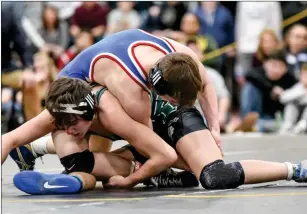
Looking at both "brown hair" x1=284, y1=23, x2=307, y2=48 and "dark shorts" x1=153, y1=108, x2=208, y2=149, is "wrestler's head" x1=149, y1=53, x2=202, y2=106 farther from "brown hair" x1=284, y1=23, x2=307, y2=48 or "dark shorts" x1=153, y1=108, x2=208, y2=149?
"brown hair" x1=284, y1=23, x2=307, y2=48

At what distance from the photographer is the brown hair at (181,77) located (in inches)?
153

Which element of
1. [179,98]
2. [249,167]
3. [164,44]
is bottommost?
[249,167]

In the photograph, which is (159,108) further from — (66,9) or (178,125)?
(66,9)

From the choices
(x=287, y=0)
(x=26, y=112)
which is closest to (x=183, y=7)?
(x=287, y=0)

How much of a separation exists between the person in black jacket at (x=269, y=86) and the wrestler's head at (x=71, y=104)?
489cm

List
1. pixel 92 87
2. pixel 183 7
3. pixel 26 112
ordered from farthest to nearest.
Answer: pixel 183 7 < pixel 26 112 < pixel 92 87

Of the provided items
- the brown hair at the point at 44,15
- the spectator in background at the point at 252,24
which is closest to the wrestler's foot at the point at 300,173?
the spectator in background at the point at 252,24

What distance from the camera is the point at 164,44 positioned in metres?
4.29

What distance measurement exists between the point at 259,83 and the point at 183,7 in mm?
1173

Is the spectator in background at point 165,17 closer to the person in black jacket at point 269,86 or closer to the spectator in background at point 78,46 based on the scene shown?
the spectator in background at point 78,46

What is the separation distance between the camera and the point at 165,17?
9.41m

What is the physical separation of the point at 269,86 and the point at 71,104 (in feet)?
16.4

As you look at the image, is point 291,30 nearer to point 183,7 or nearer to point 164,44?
point 183,7

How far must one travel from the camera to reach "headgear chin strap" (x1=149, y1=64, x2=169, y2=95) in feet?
12.8
